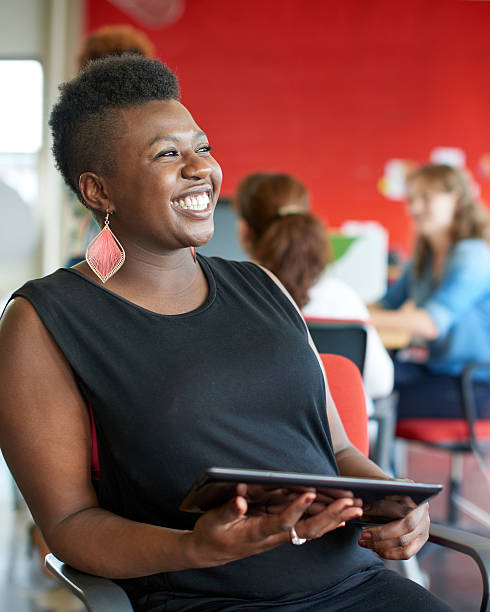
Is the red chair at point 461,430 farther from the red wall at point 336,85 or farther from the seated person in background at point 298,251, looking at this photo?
the red wall at point 336,85

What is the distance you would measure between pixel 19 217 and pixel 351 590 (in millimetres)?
5793

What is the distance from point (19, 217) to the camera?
21.7 feet

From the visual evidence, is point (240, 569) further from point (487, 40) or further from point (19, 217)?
point (487, 40)

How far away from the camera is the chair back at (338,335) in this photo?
7.06 ft

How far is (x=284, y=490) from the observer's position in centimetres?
98

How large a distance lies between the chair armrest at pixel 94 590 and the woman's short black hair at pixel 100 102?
22.6 inches

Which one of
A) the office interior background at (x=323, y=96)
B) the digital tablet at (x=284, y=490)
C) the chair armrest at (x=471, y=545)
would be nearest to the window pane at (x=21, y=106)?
the office interior background at (x=323, y=96)

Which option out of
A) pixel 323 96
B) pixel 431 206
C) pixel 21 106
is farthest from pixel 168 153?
pixel 323 96

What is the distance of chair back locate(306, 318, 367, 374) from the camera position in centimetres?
215

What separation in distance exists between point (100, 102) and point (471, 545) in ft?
2.88

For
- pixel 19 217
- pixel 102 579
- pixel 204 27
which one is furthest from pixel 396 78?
pixel 102 579

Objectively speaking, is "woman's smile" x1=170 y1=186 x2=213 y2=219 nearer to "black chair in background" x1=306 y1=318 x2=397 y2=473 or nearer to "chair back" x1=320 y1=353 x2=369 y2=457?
"chair back" x1=320 y1=353 x2=369 y2=457

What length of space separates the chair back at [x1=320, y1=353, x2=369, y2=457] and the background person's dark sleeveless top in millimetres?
285

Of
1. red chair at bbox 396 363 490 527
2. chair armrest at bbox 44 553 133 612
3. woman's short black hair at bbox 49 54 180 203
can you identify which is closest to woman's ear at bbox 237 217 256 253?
red chair at bbox 396 363 490 527
